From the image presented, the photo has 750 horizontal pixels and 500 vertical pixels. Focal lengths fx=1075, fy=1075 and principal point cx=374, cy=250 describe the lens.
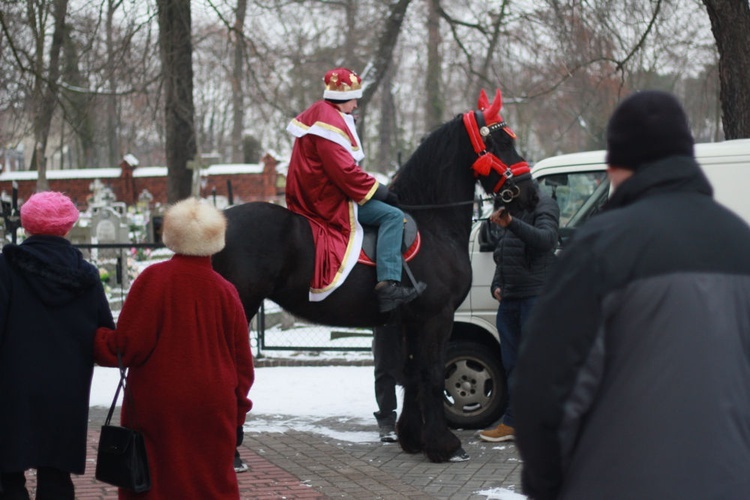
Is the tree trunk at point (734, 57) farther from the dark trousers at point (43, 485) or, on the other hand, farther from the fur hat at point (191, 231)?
the dark trousers at point (43, 485)

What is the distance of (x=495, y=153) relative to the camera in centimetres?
789

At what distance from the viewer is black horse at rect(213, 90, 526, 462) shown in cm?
737

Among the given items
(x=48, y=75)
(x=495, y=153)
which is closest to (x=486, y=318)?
(x=495, y=153)

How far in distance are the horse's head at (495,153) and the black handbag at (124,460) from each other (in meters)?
3.83

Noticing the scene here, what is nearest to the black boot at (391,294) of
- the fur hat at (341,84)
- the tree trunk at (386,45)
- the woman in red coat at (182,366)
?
the fur hat at (341,84)

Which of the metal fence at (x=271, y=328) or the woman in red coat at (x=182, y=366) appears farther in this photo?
the metal fence at (x=271, y=328)

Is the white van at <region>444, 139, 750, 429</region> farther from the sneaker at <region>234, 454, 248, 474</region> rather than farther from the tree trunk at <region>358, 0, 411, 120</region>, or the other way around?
the tree trunk at <region>358, 0, 411, 120</region>

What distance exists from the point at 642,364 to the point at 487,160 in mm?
A: 5265

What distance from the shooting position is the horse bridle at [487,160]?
779 cm

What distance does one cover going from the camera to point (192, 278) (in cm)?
480

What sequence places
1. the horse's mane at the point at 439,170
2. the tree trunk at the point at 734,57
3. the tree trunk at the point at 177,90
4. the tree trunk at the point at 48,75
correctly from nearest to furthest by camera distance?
the horse's mane at the point at 439,170
the tree trunk at the point at 734,57
the tree trunk at the point at 48,75
the tree trunk at the point at 177,90

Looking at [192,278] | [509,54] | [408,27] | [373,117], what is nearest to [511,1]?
[509,54]

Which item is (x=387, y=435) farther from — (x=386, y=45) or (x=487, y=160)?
(x=386, y=45)

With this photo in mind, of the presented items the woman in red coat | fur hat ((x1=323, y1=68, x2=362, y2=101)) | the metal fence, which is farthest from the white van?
the woman in red coat
